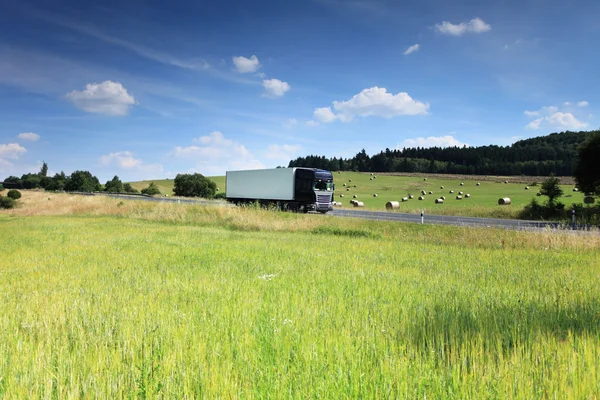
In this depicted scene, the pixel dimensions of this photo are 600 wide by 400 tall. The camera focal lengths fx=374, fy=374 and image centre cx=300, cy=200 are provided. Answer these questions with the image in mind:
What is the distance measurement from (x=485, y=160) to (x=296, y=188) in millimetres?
129813

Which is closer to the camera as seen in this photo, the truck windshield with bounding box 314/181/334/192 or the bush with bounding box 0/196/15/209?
the truck windshield with bounding box 314/181/334/192

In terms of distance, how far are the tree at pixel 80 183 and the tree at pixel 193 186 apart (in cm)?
3419

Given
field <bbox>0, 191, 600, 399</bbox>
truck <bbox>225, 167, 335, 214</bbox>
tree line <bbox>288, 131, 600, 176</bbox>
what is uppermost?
tree line <bbox>288, 131, 600, 176</bbox>

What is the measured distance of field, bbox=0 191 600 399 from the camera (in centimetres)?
335

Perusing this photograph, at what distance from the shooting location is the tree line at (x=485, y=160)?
5054 inches

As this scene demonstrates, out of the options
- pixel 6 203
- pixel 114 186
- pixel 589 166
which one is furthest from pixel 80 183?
pixel 589 166

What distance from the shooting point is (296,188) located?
139 ft

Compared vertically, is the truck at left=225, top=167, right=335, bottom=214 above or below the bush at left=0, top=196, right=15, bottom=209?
above

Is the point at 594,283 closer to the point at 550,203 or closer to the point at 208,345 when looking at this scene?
the point at 208,345

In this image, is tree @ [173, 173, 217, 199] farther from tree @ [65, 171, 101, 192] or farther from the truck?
the truck

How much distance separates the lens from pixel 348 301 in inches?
242

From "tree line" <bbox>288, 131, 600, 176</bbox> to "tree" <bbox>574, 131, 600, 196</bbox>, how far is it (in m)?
87.5

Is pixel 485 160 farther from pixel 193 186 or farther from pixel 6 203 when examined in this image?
pixel 6 203

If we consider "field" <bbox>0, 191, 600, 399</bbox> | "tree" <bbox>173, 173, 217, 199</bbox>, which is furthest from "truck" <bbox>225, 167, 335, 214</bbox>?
"tree" <bbox>173, 173, 217, 199</bbox>
